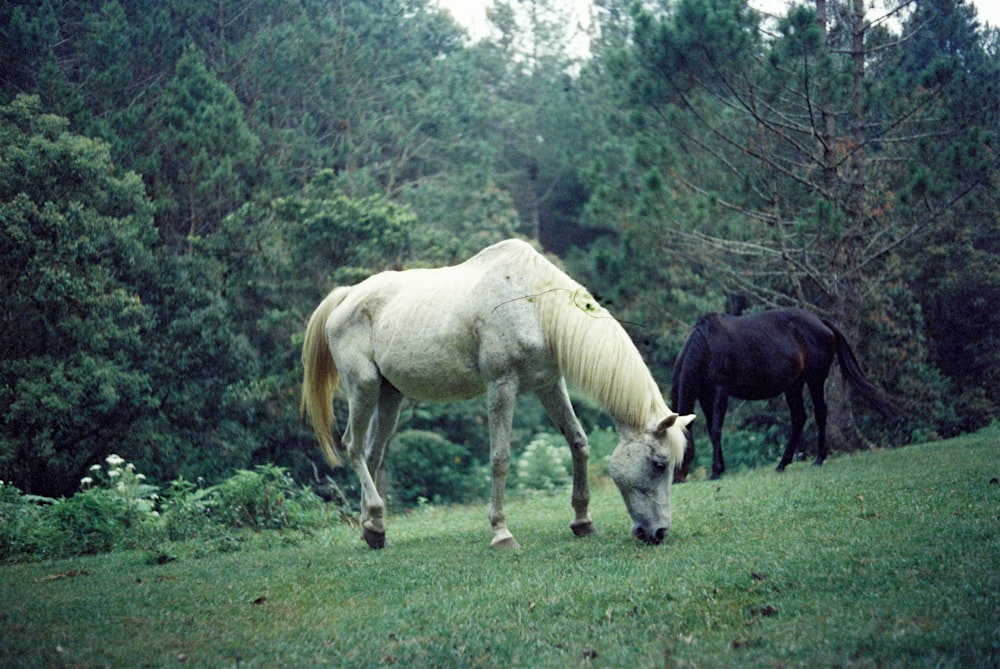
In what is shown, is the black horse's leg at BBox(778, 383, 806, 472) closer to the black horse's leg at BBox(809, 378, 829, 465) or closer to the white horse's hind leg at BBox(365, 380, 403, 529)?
the black horse's leg at BBox(809, 378, 829, 465)

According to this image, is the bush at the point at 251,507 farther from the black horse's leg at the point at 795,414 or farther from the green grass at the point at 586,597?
the black horse's leg at the point at 795,414

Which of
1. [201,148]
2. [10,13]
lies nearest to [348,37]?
[201,148]

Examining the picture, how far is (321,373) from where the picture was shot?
9.12 metres

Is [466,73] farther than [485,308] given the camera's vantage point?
Yes

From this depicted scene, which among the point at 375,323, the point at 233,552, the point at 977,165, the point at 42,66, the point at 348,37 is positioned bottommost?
the point at 233,552

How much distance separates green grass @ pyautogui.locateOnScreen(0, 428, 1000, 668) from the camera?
167 inches

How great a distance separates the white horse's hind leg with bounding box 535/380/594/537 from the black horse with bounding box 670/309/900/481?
142 inches

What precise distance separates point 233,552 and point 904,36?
12607mm

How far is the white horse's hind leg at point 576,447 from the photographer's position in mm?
7477

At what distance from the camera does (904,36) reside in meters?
14.3

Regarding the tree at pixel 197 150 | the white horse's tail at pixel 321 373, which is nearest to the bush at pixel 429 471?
the tree at pixel 197 150

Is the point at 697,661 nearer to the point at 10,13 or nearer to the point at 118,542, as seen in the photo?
the point at 118,542

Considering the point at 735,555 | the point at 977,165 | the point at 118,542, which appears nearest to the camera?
the point at 735,555

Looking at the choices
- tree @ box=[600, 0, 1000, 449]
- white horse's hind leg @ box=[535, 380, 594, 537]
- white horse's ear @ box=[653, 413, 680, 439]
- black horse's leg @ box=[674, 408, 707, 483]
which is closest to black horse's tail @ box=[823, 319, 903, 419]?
tree @ box=[600, 0, 1000, 449]
